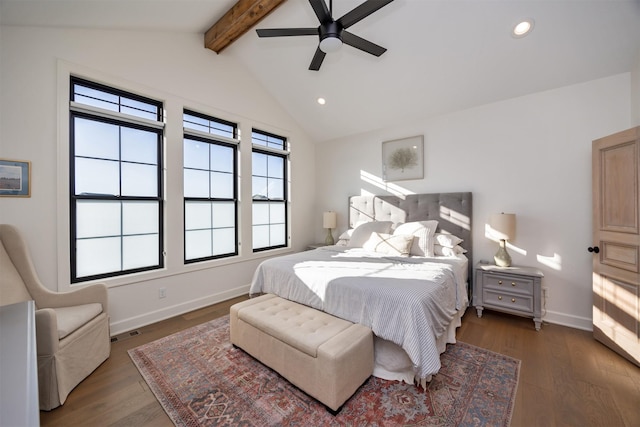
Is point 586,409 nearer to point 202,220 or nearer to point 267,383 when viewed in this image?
point 267,383

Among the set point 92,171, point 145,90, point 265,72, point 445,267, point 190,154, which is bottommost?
point 445,267

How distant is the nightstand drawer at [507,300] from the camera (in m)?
2.76

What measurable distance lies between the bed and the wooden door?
1149 mm

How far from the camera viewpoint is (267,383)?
1938 millimetres

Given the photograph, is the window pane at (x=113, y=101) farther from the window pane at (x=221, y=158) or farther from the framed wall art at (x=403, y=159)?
the framed wall art at (x=403, y=159)

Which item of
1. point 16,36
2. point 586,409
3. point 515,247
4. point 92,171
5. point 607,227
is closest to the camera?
point 586,409

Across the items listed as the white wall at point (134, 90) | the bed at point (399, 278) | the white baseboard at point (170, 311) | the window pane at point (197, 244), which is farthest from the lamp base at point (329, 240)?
the window pane at point (197, 244)

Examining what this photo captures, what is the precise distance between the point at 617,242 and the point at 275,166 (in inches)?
170

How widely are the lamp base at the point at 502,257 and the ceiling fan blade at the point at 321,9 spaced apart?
10.00ft

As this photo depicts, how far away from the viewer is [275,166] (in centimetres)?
457

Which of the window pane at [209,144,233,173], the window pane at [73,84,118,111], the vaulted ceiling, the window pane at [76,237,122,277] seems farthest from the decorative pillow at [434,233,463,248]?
the window pane at [73,84,118,111]

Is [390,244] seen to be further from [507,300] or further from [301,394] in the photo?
[301,394]

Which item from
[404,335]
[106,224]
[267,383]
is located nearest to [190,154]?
[106,224]

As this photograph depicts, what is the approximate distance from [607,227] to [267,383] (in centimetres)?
339
